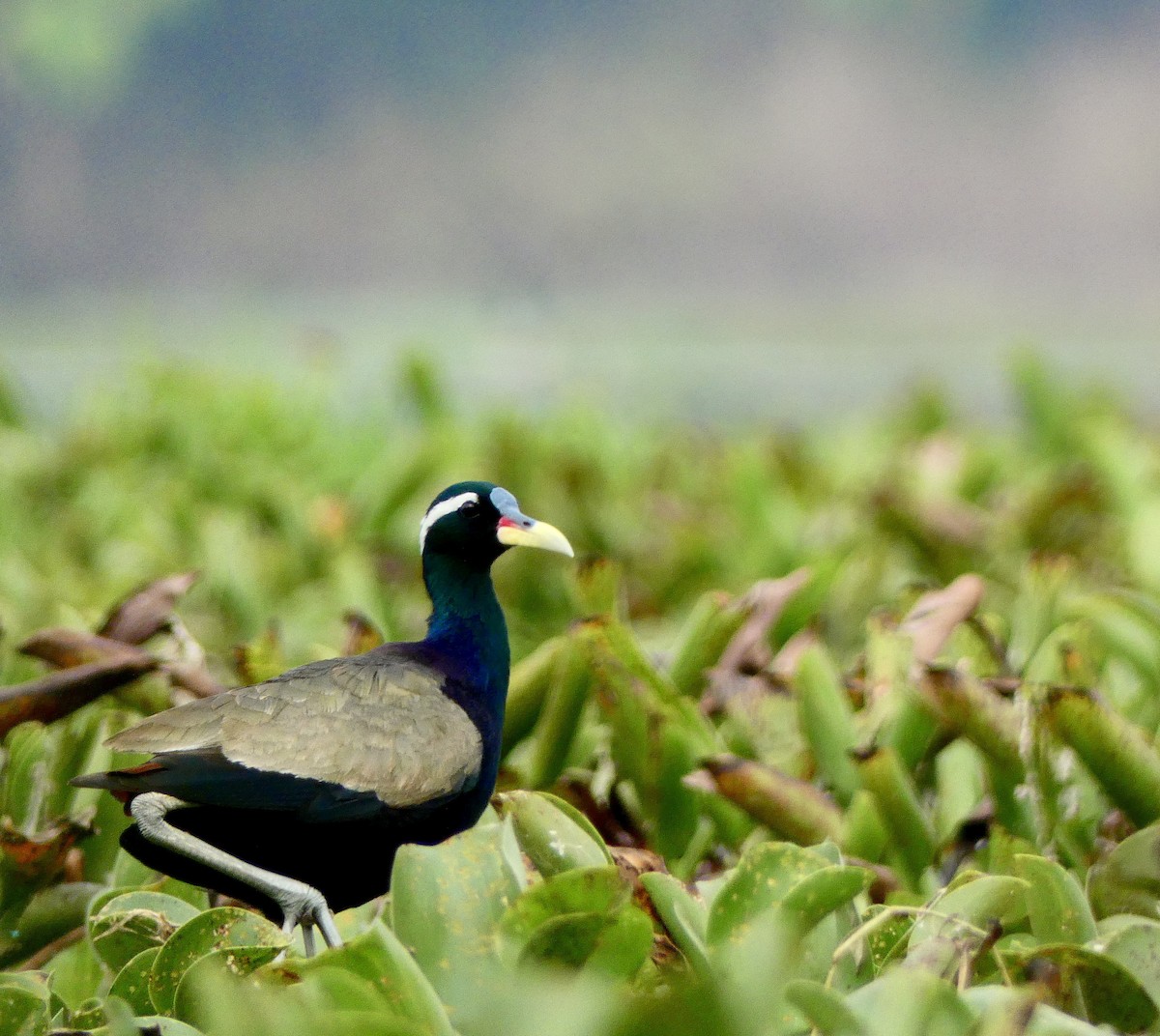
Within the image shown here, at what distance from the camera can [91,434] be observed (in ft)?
13.9

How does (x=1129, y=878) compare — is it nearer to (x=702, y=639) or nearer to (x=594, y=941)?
(x=594, y=941)

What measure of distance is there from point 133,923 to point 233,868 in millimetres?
138

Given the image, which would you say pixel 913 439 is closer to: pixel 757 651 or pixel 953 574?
pixel 953 574

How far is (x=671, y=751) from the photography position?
2.05 m

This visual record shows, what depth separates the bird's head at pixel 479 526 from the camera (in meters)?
2.04

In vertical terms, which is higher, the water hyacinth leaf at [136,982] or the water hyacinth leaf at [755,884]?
the water hyacinth leaf at [755,884]

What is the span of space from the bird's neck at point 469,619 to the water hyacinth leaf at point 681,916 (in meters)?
0.53

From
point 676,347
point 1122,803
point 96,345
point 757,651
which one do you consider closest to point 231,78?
point 96,345

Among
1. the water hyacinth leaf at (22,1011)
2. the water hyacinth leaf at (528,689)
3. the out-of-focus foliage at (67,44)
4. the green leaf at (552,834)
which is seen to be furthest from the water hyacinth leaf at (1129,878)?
the out-of-focus foliage at (67,44)

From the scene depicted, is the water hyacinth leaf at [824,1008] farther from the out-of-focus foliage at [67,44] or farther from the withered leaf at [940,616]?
the out-of-focus foliage at [67,44]

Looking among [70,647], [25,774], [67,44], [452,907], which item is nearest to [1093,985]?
[452,907]

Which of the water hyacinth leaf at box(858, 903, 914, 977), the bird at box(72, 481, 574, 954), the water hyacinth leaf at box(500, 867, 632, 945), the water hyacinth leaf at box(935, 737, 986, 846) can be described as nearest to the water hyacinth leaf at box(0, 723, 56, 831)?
the bird at box(72, 481, 574, 954)

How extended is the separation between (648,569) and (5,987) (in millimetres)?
2288

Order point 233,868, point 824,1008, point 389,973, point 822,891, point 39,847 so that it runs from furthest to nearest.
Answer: point 39,847, point 233,868, point 822,891, point 389,973, point 824,1008
